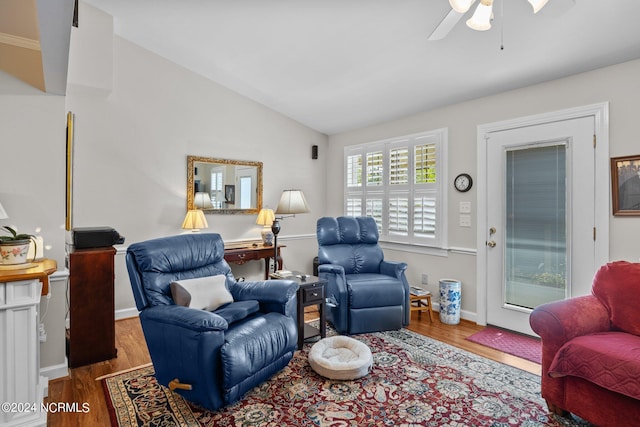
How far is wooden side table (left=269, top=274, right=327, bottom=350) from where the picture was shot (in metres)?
3.00

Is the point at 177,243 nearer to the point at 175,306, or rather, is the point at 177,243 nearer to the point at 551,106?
the point at 175,306

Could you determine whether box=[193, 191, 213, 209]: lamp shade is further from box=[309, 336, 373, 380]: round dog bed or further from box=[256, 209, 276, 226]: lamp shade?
box=[309, 336, 373, 380]: round dog bed

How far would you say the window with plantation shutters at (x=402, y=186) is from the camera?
4.05m

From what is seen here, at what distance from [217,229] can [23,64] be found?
8.47 feet

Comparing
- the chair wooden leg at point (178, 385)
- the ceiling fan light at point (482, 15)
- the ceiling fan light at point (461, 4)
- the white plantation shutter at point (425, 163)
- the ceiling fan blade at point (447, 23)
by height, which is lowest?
the chair wooden leg at point (178, 385)

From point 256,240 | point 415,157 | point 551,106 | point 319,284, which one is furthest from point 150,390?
point 551,106

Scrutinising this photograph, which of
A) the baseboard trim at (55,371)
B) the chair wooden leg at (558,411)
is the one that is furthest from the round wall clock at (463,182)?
the baseboard trim at (55,371)

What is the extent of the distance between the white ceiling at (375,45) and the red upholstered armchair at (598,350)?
1.66m

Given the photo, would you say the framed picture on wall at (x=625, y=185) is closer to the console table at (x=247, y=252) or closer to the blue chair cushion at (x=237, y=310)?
the blue chair cushion at (x=237, y=310)

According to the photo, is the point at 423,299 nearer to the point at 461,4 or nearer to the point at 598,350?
the point at 598,350

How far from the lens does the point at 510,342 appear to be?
3.17 m

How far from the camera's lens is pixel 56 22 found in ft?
5.42

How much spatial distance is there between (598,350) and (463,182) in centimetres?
223

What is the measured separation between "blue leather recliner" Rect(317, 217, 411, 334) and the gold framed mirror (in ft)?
4.28
